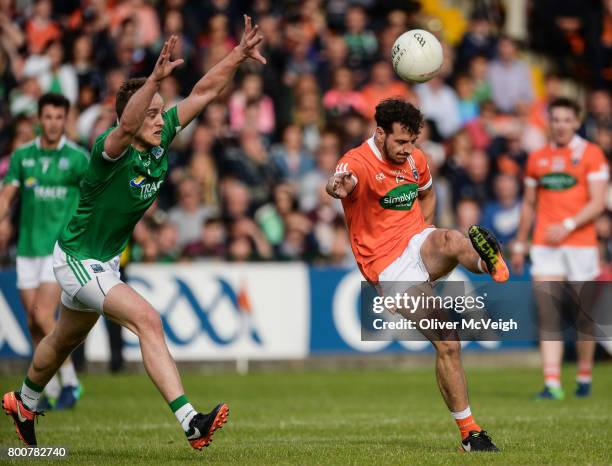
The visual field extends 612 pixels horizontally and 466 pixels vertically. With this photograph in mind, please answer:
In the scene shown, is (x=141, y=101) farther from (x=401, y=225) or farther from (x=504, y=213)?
(x=504, y=213)

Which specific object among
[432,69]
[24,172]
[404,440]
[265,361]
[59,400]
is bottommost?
[265,361]

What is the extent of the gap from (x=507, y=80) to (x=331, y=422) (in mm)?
12931

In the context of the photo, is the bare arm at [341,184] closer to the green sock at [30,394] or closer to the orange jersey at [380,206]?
the orange jersey at [380,206]

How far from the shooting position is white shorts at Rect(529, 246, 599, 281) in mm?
14516

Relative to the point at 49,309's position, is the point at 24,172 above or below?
above

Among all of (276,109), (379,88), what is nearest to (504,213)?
(379,88)

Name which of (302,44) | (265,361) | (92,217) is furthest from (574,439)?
(302,44)

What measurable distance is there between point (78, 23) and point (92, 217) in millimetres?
12226

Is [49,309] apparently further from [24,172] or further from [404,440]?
[404,440]

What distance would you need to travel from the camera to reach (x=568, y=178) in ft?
47.4

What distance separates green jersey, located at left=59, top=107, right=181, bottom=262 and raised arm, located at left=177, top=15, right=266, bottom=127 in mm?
110

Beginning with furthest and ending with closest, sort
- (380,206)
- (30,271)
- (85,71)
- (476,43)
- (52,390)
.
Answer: (476,43), (85,71), (52,390), (30,271), (380,206)

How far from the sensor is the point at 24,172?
13.2 metres

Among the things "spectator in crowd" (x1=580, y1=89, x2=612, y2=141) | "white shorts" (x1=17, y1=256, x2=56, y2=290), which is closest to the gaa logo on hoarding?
"white shorts" (x1=17, y1=256, x2=56, y2=290)
